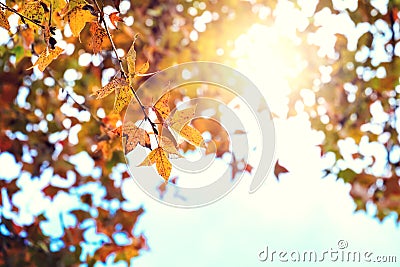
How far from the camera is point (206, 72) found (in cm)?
323

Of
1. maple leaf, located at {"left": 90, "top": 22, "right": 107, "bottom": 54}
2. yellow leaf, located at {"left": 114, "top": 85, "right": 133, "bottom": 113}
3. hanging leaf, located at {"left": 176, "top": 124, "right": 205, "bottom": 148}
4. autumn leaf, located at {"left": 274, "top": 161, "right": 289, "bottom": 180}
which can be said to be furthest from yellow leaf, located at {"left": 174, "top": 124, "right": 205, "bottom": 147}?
autumn leaf, located at {"left": 274, "top": 161, "right": 289, "bottom": 180}

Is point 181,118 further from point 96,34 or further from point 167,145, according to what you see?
point 96,34

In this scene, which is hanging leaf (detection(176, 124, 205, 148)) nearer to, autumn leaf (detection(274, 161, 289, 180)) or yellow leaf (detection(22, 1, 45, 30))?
yellow leaf (detection(22, 1, 45, 30))

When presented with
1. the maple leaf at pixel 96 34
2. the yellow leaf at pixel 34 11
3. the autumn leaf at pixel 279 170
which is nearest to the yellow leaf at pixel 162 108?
the maple leaf at pixel 96 34

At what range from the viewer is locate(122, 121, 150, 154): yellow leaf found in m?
1.12

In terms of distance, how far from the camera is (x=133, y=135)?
1.12m

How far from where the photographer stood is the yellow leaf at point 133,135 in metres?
1.12

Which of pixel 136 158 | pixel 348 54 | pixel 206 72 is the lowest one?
pixel 136 158

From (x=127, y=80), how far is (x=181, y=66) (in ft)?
6.81

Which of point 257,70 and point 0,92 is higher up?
point 257,70

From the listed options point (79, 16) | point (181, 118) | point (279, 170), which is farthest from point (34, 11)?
point (279, 170)

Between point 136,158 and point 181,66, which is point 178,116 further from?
point 181,66

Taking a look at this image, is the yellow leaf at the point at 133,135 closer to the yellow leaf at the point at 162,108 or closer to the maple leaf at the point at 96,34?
the yellow leaf at the point at 162,108

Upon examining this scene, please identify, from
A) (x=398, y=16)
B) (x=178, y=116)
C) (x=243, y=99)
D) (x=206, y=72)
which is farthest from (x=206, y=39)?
(x=178, y=116)
